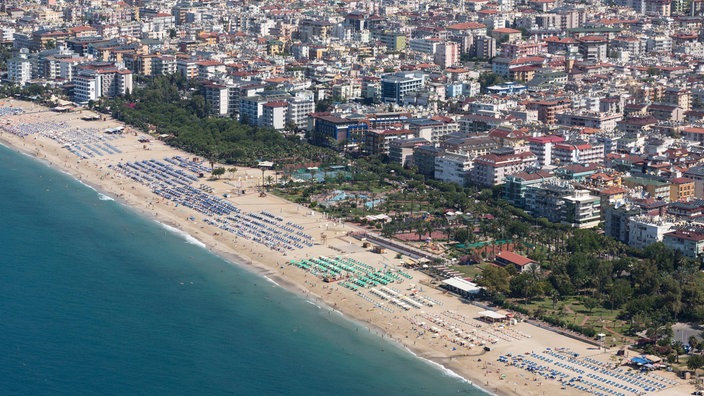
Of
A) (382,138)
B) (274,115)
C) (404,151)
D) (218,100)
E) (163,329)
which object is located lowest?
(163,329)

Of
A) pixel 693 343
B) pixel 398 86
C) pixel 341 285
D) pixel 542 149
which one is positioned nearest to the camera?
pixel 693 343

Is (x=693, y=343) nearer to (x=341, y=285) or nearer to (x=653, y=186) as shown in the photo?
(x=341, y=285)

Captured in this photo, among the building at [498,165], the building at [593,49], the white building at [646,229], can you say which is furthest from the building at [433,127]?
the building at [593,49]

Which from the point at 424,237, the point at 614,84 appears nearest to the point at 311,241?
the point at 424,237

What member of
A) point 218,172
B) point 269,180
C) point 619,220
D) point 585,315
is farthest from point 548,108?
point 585,315

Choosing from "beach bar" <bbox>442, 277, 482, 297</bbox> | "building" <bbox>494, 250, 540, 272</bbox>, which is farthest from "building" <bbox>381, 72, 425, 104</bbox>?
"beach bar" <bbox>442, 277, 482, 297</bbox>

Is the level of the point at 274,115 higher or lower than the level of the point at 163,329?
higher

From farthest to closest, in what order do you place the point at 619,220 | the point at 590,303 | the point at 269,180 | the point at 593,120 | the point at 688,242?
the point at 593,120, the point at 269,180, the point at 619,220, the point at 688,242, the point at 590,303

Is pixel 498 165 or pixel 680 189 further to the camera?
pixel 498 165
